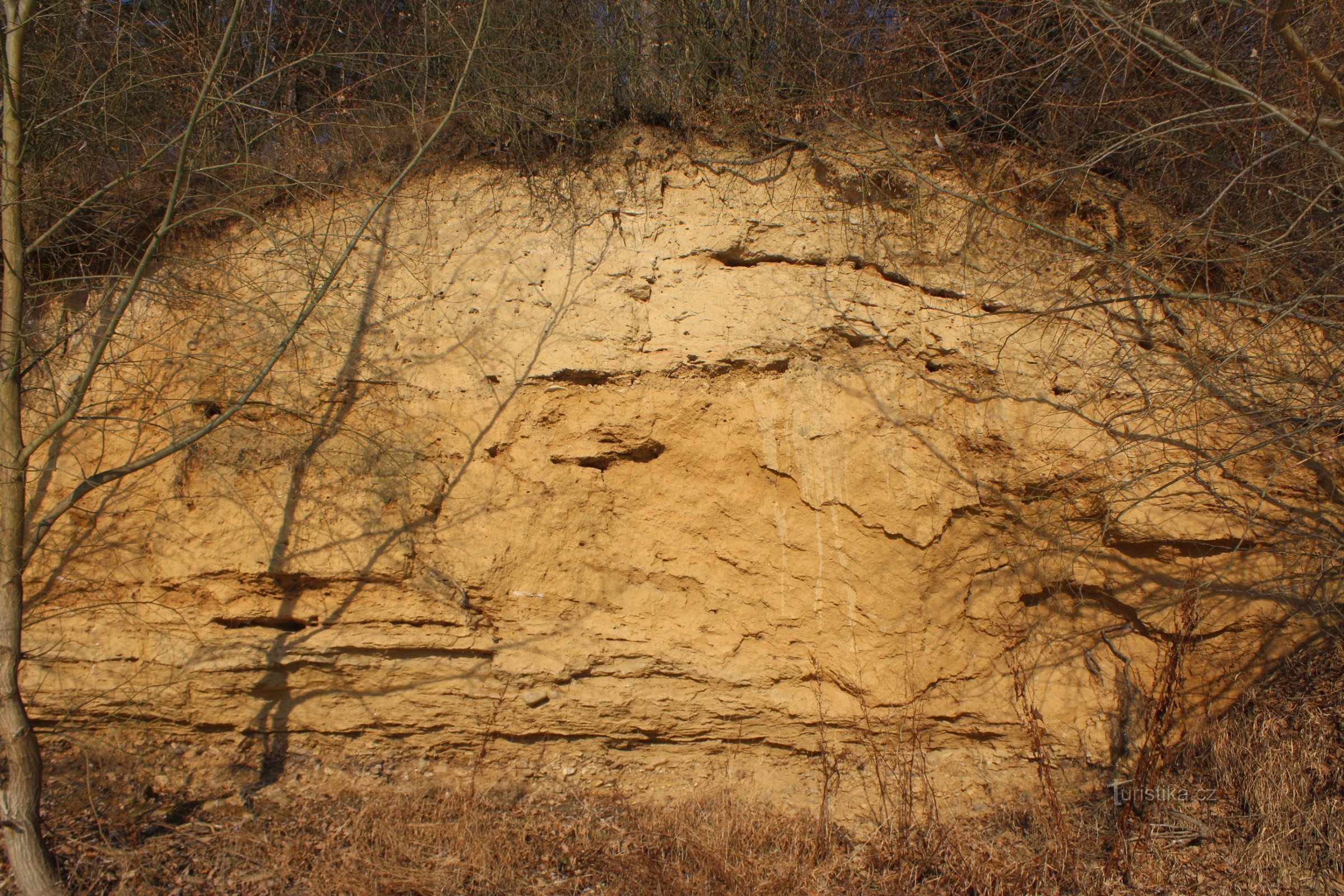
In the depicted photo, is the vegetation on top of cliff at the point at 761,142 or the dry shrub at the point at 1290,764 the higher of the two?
the vegetation on top of cliff at the point at 761,142

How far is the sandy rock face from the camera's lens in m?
3.64

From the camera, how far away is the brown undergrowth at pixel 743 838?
316 cm

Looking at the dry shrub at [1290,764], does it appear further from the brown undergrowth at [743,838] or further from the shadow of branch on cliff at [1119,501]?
the shadow of branch on cliff at [1119,501]

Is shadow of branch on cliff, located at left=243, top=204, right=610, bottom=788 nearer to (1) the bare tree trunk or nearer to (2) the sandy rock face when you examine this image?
(2) the sandy rock face

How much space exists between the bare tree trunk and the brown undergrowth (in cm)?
26

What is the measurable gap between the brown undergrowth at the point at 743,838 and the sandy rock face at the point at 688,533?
0.23 m

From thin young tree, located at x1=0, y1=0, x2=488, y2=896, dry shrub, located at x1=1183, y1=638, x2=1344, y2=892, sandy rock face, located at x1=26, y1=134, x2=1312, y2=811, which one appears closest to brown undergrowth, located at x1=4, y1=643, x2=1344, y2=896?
dry shrub, located at x1=1183, y1=638, x2=1344, y2=892

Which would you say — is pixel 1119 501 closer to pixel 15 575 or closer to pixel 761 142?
pixel 761 142

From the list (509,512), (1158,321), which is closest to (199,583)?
(509,512)

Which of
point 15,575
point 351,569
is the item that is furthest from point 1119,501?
point 15,575

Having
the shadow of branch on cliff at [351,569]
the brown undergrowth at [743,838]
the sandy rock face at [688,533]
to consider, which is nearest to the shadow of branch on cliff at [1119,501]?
the sandy rock face at [688,533]

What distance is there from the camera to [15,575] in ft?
10.1

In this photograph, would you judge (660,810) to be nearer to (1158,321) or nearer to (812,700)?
(812,700)

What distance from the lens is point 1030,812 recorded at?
11.4 ft
